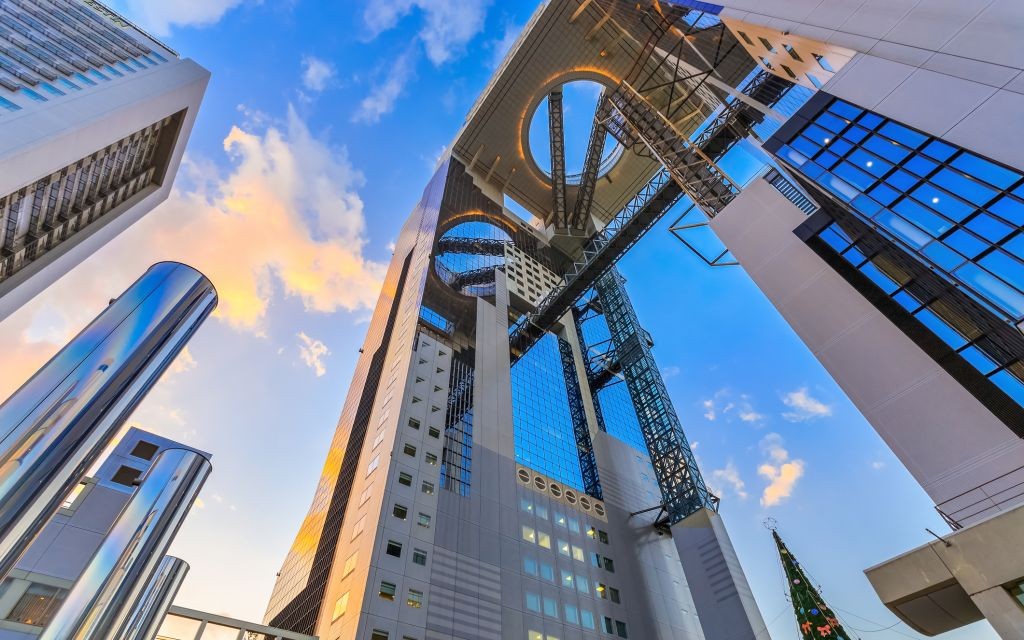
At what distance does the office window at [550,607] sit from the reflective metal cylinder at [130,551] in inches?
1221

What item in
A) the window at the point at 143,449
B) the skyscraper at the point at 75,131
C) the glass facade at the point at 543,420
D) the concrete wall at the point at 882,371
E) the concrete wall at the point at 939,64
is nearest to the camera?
the concrete wall at the point at 939,64

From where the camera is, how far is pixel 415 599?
1041 inches

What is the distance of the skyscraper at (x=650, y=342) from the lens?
1625cm

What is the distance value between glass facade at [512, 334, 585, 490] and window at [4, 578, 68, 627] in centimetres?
2807

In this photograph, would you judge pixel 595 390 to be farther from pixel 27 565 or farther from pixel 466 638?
pixel 27 565

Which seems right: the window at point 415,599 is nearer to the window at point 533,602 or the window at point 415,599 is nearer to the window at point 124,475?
the window at point 533,602

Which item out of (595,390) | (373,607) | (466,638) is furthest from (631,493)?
(373,607)

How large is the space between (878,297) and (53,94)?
44021 mm

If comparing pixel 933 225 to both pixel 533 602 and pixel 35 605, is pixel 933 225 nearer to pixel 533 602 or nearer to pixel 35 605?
pixel 533 602

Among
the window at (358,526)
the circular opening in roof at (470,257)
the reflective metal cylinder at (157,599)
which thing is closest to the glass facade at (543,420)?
the circular opening in roof at (470,257)

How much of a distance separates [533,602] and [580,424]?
2239 cm

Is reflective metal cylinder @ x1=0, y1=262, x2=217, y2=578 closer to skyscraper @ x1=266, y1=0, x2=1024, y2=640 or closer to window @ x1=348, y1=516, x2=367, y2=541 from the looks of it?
skyscraper @ x1=266, y1=0, x2=1024, y2=640

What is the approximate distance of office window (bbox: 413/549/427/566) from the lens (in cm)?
2805

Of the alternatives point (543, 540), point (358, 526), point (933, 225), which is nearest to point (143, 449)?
point (358, 526)
